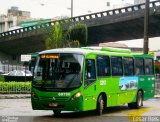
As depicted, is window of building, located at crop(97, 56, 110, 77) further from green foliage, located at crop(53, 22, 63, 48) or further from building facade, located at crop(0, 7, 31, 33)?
building facade, located at crop(0, 7, 31, 33)

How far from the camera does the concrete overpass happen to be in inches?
2233

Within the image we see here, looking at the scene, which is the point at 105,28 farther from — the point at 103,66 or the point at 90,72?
the point at 90,72

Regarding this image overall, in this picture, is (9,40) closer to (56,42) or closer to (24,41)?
(24,41)

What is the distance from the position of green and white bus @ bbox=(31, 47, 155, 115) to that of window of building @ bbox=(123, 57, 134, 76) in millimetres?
800

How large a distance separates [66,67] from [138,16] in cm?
3924

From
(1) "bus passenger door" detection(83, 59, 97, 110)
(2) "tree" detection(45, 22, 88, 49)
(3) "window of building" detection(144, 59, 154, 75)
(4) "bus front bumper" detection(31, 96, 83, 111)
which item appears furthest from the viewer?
(2) "tree" detection(45, 22, 88, 49)

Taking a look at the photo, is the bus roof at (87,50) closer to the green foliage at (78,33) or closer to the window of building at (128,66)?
the window of building at (128,66)

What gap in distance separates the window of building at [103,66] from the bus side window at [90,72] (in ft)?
1.55

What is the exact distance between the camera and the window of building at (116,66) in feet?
65.7

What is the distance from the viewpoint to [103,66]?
754 inches

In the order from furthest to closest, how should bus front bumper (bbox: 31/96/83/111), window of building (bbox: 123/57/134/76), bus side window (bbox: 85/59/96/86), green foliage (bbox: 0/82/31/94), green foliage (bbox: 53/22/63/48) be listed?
green foliage (bbox: 53/22/63/48)
green foliage (bbox: 0/82/31/94)
window of building (bbox: 123/57/134/76)
bus side window (bbox: 85/59/96/86)
bus front bumper (bbox: 31/96/83/111)

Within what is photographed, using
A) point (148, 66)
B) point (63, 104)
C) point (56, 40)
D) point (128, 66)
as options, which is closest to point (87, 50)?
point (63, 104)

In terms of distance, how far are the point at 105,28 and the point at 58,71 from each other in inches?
1854

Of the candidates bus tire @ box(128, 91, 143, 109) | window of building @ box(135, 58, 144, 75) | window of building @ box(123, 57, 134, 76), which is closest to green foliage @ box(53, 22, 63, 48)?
window of building @ box(135, 58, 144, 75)
